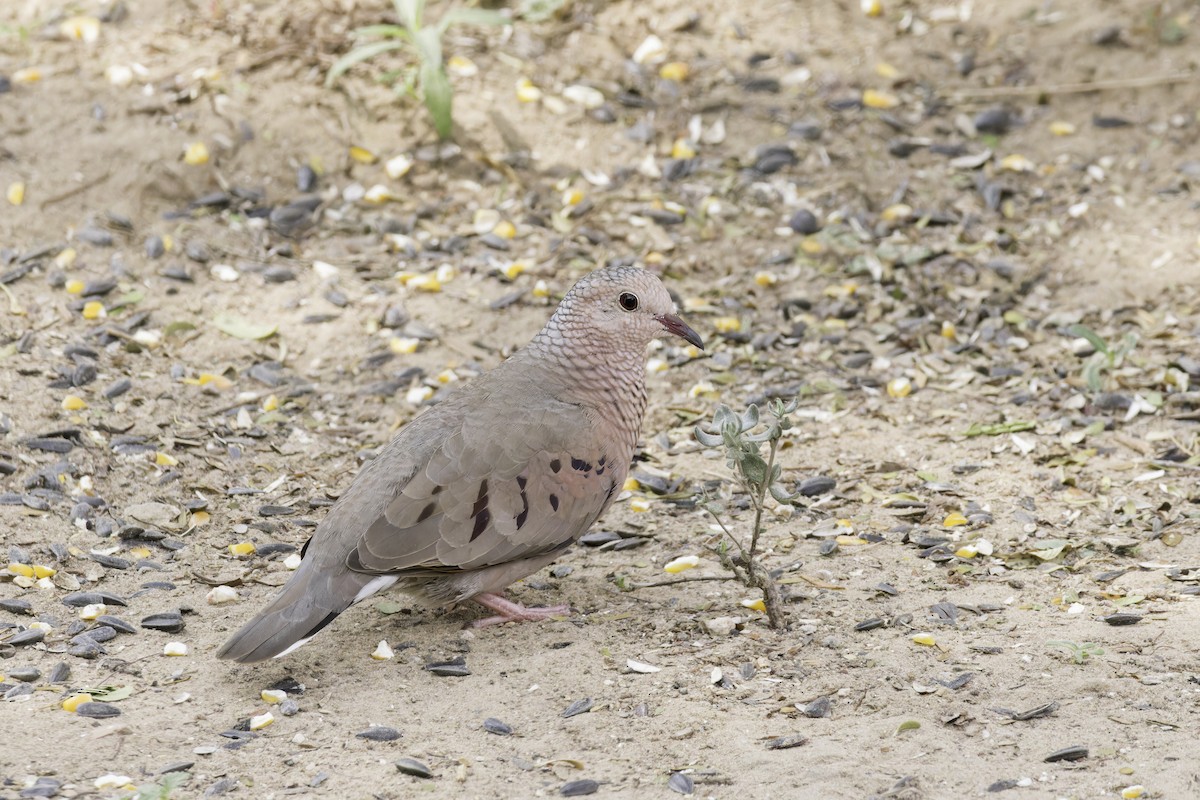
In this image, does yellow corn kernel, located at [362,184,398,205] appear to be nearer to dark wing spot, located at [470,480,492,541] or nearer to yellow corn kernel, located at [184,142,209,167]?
yellow corn kernel, located at [184,142,209,167]

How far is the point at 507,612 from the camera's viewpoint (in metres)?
5.00

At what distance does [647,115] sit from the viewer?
332 inches

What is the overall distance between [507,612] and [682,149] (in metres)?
4.02

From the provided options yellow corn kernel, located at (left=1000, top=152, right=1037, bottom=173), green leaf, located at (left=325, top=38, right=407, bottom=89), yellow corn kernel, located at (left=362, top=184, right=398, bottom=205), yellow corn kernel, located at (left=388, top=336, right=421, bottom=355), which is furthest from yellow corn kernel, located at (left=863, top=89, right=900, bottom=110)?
yellow corn kernel, located at (left=388, top=336, right=421, bottom=355)

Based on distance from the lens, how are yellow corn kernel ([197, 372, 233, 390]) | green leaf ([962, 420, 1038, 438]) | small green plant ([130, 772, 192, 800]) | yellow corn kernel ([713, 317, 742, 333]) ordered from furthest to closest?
yellow corn kernel ([713, 317, 742, 333]) < yellow corn kernel ([197, 372, 233, 390]) < green leaf ([962, 420, 1038, 438]) < small green plant ([130, 772, 192, 800])

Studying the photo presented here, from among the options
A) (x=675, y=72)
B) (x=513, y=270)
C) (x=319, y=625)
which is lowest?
(x=319, y=625)

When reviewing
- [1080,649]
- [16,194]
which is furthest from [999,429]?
[16,194]

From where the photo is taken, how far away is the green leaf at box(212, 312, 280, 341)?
7.04 m

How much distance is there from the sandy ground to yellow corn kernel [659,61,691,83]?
0.06m

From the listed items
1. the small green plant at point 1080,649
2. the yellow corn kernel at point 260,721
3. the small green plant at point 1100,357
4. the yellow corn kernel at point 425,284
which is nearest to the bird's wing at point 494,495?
the yellow corn kernel at point 260,721

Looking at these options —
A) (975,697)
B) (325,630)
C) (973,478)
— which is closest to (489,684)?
(325,630)

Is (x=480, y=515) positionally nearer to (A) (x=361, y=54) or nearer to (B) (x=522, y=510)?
(B) (x=522, y=510)

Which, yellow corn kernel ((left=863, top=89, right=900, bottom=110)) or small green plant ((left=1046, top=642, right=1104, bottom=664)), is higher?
yellow corn kernel ((left=863, top=89, right=900, bottom=110))

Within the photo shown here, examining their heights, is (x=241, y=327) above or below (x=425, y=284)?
below
